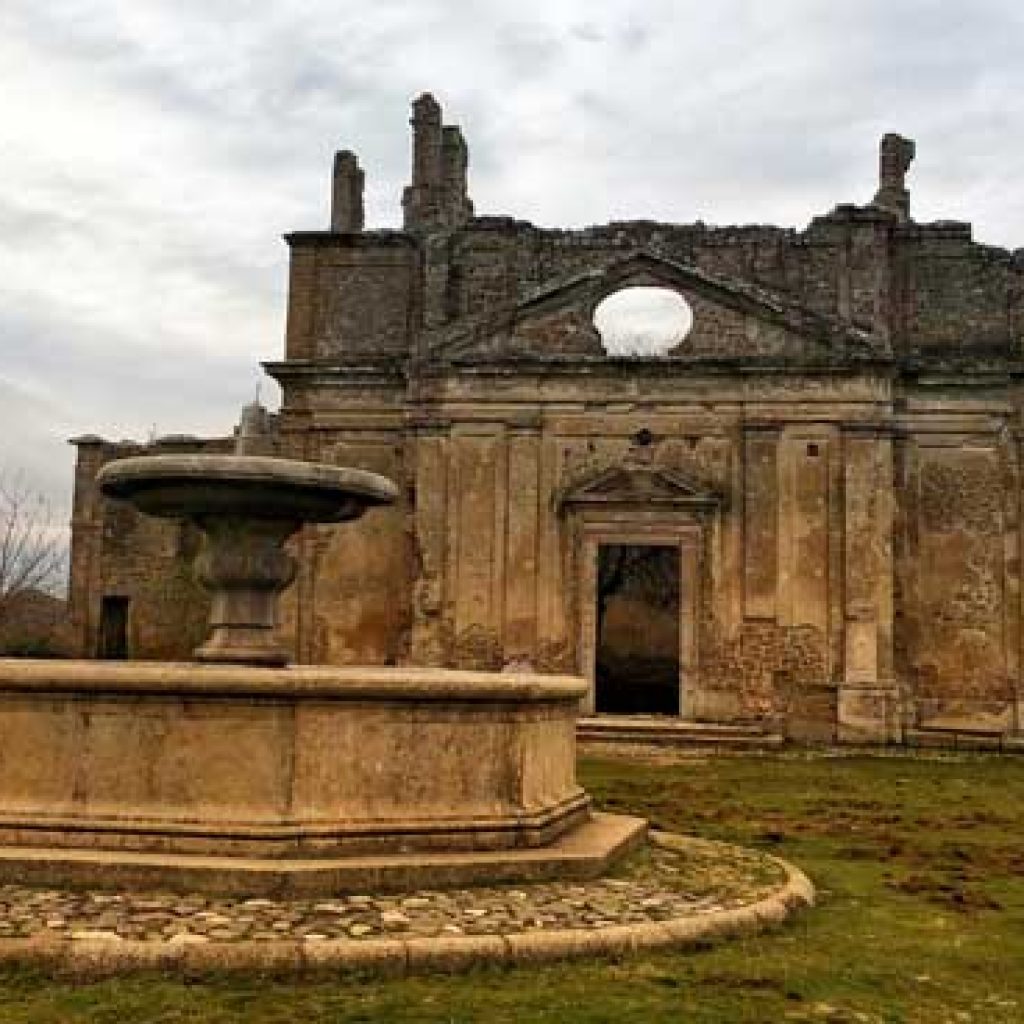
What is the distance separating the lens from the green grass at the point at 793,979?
15.3ft

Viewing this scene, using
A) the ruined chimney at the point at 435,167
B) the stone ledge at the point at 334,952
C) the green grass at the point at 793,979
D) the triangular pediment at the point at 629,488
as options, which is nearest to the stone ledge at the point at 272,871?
the stone ledge at the point at 334,952

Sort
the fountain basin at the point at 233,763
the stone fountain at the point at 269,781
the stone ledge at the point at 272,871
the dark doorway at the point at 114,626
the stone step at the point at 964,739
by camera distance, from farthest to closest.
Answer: the dark doorway at the point at 114,626 → the stone step at the point at 964,739 → the fountain basin at the point at 233,763 → the stone fountain at the point at 269,781 → the stone ledge at the point at 272,871

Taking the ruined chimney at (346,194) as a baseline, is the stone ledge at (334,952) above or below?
below

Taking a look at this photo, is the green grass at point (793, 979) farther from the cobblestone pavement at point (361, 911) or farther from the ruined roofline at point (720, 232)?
the ruined roofline at point (720, 232)

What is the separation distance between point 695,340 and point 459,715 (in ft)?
45.5

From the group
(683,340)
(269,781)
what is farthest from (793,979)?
(683,340)

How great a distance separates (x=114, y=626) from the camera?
84.7 feet

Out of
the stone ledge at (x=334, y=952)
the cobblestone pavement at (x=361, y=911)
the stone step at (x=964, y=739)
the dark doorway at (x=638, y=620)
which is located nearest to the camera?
the stone ledge at (x=334, y=952)

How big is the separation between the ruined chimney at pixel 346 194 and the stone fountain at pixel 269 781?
17.0 meters

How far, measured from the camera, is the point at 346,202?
2327cm

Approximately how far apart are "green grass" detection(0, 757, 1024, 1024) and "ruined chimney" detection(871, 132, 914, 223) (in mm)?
14550

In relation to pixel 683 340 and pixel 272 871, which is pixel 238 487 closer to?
pixel 272 871

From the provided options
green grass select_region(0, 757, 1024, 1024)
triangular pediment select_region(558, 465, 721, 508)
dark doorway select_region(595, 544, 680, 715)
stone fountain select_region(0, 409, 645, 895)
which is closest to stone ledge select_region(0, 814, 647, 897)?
stone fountain select_region(0, 409, 645, 895)

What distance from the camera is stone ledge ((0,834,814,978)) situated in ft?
16.3
